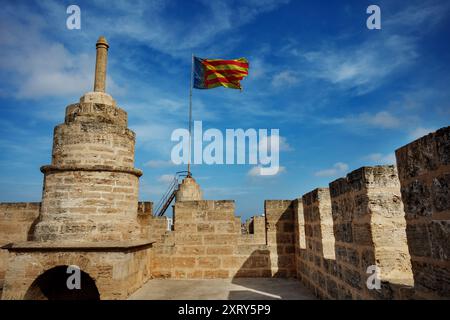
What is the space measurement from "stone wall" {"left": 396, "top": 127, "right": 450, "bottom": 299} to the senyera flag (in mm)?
10288

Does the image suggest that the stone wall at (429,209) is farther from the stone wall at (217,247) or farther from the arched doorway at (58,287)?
the arched doorway at (58,287)

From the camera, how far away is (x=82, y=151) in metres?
6.23

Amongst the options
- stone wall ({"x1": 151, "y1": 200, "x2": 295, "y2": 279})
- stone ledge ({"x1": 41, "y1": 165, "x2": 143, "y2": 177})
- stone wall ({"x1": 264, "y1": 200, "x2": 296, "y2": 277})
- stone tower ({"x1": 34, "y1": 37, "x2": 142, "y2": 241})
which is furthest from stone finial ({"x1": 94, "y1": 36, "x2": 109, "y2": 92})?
stone wall ({"x1": 264, "y1": 200, "x2": 296, "y2": 277})

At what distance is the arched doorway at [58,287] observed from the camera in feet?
18.9

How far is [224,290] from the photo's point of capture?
595 cm

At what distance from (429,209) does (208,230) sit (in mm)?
5678

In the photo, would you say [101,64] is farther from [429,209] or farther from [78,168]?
[429,209]

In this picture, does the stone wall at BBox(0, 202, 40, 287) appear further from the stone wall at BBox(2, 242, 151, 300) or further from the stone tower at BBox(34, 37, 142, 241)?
the stone wall at BBox(2, 242, 151, 300)

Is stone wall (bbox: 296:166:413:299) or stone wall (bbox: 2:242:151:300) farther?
stone wall (bbox: 2:242:151:300)

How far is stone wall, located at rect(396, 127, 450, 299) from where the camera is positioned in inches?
79.4
